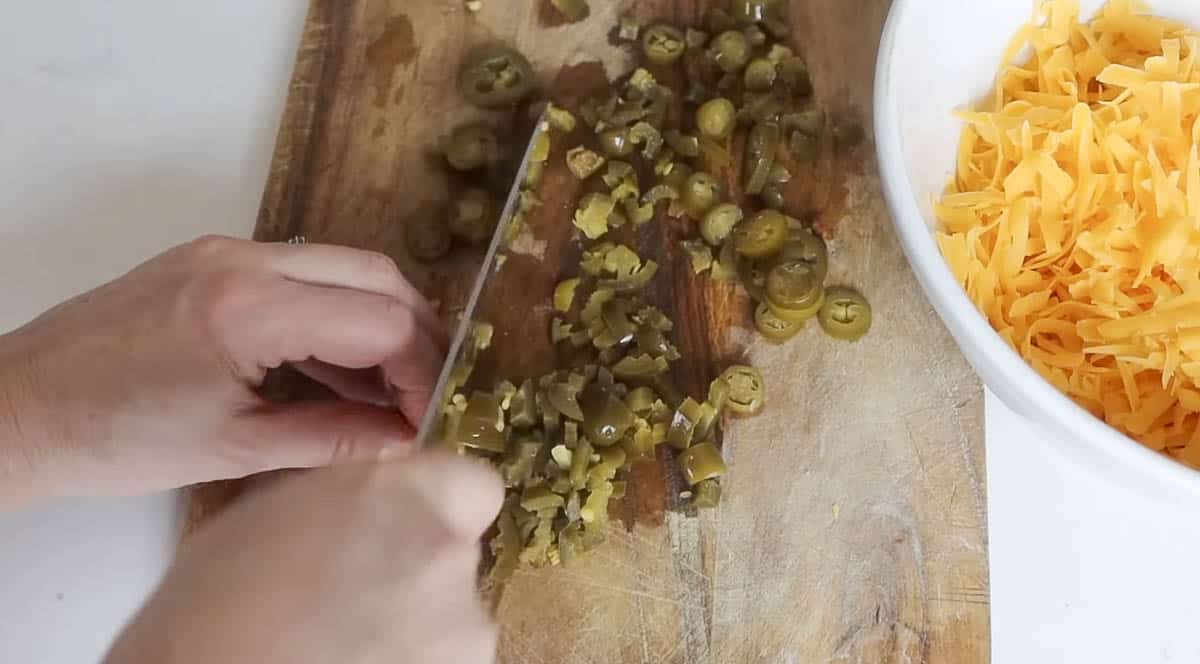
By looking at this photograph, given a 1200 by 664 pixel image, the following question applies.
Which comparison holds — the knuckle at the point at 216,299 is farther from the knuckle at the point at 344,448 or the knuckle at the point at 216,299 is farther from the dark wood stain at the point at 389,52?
the dark wood stain at the point at 389,52

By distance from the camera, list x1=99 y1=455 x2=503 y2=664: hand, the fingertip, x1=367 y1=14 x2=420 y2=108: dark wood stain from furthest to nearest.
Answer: x1=367 y1=14 x2=420 y2=108: dark wood stain, the fingertip, x1=99 y1=455 x2=503 y2=664: hand

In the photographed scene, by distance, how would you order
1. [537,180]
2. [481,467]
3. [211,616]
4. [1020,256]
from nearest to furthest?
[211,616]
[481,467]
[1020,256]
[537,180]

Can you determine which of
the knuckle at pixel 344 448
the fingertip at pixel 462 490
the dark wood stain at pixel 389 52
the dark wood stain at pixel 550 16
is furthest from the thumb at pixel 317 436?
the dark wood stain at pixel 550 16

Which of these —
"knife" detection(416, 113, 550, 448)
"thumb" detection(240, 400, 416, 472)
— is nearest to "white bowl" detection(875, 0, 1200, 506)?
"knife" detection(416, 113, 550, 448)

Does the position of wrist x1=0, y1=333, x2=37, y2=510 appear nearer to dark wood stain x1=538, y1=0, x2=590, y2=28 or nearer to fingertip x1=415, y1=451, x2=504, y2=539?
fingertip x1=415, y1=451, x2=504, y2=539

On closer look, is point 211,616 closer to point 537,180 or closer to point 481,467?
point 481,467

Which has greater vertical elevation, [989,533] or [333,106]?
[333,106]

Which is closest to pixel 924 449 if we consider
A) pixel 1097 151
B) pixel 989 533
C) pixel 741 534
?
pixel 989 533

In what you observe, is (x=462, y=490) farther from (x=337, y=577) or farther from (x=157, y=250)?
(x=157, y=250)
